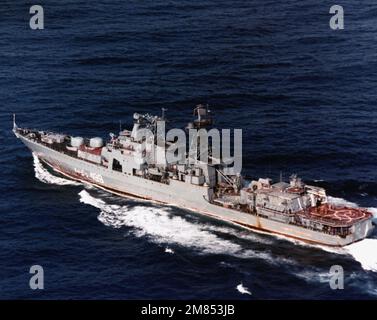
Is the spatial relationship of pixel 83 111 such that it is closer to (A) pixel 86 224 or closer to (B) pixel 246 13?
(A) pixel 86 224

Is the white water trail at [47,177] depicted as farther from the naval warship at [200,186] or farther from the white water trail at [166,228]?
the white water trail at [166,228]

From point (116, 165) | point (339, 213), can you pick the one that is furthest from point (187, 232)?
point (116, 165)

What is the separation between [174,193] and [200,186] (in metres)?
5.25

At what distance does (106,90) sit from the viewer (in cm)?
14875

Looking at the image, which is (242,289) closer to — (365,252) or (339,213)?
(365,252)

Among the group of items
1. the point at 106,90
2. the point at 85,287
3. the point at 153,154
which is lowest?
the point at 85,287

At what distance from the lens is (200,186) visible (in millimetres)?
113000

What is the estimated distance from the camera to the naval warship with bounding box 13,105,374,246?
105 m

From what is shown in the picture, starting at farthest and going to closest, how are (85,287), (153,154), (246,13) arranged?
(246,13), (153,154), (85,287)

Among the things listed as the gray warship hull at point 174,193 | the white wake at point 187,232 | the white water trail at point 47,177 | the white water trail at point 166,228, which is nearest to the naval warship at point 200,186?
the gray warship hull at point 174,193

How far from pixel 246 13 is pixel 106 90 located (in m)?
50.1

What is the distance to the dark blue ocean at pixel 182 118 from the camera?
95.1m

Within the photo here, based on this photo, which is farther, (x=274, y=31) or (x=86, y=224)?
(x=274, y=31)
